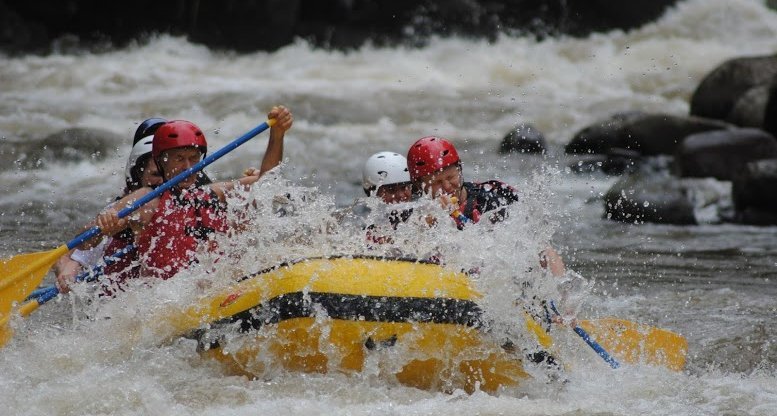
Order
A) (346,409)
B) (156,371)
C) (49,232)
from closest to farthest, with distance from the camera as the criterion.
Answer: (346,409) < (156,371) < (49,232)

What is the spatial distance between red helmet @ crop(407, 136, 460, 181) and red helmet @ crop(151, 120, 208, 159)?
41.8 inches

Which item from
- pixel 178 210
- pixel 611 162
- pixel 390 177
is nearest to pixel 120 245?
pixel 178 210

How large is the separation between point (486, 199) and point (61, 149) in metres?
8.93

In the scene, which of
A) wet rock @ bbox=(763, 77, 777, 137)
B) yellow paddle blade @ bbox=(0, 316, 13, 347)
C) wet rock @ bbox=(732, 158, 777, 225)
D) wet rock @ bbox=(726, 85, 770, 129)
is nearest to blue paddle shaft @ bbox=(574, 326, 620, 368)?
yellow paddle blade @ bbox=(0, 316, 13, 347)

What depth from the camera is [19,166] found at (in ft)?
43.2

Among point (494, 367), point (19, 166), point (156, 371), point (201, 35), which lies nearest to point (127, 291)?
point (156, 371)

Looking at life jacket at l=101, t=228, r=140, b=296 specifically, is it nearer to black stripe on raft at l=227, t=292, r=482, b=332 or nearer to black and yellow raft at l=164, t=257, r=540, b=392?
black and yellow raft at l=164, t=257, r=540, b=392

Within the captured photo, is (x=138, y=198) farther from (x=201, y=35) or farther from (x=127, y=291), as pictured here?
(x=201, y=35)

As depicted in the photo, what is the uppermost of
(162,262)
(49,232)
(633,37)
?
(633,37)

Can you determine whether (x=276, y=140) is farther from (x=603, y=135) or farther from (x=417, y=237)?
(x=603, y=135)

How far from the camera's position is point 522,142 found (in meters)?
15.1

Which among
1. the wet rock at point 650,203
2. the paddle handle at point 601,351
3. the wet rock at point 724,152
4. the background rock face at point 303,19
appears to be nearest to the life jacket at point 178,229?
the paddle handle at point 601,351

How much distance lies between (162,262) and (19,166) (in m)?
8.34

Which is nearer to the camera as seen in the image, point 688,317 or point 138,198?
point 138,198
